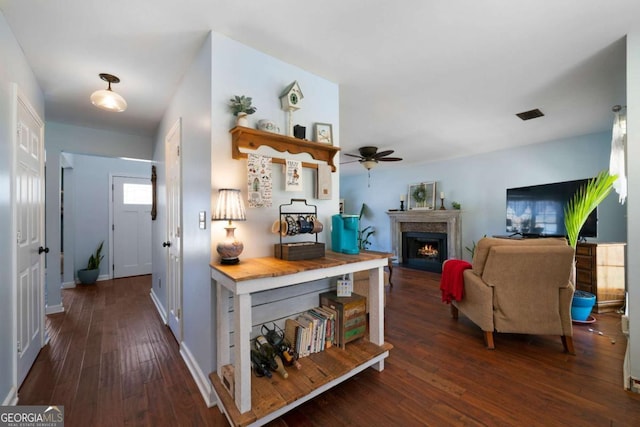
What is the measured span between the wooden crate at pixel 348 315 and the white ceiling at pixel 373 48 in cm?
183

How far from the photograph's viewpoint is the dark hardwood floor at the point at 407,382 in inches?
60.1

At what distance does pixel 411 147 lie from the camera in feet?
15.0

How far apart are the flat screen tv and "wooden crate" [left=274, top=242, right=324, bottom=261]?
3939 mm

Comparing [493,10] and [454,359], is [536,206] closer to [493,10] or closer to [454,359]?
[454,359]

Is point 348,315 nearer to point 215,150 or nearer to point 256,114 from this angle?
point 215,150

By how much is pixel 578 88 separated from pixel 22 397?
5.04 metres

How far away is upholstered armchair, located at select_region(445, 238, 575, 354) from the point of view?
217 cm

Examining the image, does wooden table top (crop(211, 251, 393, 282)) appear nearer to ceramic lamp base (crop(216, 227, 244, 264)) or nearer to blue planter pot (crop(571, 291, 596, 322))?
ceramic lamp base (crop(216, 227, 244, 264))

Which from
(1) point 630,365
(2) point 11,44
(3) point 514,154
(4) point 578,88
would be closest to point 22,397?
(2) point 11,44

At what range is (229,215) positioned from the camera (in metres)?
1.56

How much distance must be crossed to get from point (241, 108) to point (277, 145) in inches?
12.9

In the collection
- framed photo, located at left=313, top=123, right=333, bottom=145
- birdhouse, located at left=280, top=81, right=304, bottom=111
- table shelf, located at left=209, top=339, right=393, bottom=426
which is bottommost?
table shelf, located at left=209, top=339, right=393, bottom=426

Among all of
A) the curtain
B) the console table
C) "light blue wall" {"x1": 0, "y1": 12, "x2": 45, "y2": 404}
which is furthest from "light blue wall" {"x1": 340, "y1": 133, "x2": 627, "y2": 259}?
"light blue wall" {"x1": 0, "y1": 12, "x2": 45, "y2": 404}

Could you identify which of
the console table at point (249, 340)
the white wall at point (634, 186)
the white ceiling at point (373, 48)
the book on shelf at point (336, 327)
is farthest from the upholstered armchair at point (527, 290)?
the white ceiling at point (373, 48)
